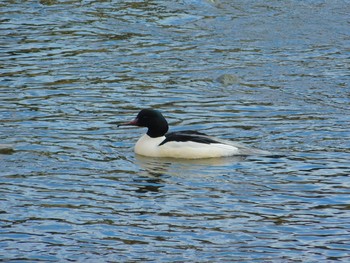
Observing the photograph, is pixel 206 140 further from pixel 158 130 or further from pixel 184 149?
pixel 158 130

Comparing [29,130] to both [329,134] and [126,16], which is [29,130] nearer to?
[329,134]

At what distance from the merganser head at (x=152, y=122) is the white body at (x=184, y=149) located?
0.99 ft

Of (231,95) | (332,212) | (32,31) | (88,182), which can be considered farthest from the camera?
(32,31)

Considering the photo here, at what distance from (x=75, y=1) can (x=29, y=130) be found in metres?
10.0

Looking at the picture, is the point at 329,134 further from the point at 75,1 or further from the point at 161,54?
the point at 75,1

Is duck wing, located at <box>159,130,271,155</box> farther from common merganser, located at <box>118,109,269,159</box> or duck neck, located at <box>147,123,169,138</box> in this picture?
duck neck, located at <box>147,123,169,138</box>

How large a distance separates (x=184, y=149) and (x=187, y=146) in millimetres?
58

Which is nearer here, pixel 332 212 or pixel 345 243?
pixel 345 243

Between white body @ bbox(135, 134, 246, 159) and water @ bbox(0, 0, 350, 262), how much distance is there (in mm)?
129

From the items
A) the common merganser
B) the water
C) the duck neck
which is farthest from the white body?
the duck neck

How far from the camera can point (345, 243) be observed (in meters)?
10.3

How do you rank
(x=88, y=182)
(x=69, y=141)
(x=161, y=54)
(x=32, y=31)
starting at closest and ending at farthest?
(x=88, y=182)
(x=69, y=141)
(x=161, y=54)
(x=32, y=31)

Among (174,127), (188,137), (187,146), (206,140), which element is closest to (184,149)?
(187,146)

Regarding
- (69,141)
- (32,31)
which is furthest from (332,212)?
(32,31)
